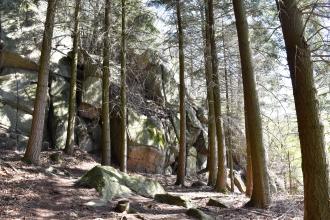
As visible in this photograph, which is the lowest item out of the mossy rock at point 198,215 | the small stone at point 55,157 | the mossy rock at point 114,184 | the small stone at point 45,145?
the mossy rock at point 198,215

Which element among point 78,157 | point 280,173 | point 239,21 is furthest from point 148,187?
point 280,173

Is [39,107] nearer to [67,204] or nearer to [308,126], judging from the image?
[67,204]

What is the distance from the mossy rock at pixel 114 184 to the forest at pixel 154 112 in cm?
4

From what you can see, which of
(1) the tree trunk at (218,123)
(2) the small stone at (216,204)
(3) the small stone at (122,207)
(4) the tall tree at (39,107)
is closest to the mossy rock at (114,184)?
(3) the small stone at (122,207)

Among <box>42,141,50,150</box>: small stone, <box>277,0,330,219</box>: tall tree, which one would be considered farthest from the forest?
<box>42,141,50,150</box>: small stone

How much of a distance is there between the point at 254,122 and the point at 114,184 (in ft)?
12.8

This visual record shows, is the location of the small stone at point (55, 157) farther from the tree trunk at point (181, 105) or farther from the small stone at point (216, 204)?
the small stone at point (216, 204)

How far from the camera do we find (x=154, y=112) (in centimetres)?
2136

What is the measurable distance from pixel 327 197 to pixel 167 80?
57.8 ft

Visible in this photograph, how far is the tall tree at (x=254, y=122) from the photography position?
9.46 metres

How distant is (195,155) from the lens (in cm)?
2236

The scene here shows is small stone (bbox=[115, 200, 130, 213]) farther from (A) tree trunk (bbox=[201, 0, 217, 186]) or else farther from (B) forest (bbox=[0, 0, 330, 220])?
(A) tree trunk (bbox=[201, 0, 217, 186])

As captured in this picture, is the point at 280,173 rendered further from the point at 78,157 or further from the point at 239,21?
the point at 239,21

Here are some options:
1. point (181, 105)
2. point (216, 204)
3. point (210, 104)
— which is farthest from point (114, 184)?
point (210, 104)
